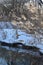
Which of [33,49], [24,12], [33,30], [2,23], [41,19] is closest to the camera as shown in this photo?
[33,49]

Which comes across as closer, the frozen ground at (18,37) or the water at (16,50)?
the water at (16,50)

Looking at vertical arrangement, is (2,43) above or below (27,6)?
below

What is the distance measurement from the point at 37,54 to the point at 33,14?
93.0 inches

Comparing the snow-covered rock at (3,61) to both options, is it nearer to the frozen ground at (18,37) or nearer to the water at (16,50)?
the water at (16,50)

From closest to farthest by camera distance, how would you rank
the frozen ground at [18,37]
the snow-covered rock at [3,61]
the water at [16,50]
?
1. the snow-covered rock at [3,61]
2. the water at [16,50]
3. the frozen ground at [18,37]

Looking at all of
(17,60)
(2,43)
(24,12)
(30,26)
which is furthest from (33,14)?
(17,60)

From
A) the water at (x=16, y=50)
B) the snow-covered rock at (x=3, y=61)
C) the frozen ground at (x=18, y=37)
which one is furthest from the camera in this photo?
the frozen ground at (x=18, y=37)

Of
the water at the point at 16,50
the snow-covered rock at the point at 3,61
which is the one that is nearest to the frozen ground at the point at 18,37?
the water at the point at 16,50

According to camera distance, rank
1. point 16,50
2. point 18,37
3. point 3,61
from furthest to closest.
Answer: point 18,37 → point 16,50 → point 3,61

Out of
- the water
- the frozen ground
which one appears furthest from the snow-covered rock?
the frozen ground

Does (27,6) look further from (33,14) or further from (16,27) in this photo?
(16,27)

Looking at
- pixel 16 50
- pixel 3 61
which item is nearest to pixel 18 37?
pixel 16 50

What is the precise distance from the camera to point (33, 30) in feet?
15.7

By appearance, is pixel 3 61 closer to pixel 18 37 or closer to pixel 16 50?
pixel 16 50
